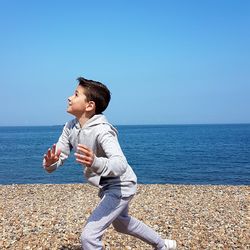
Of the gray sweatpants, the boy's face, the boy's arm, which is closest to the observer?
the boy's arm

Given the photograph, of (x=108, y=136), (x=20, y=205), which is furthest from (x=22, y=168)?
(x=108, y=136)

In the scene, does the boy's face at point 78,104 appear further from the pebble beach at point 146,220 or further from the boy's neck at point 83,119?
the pebble beach at point 146,220

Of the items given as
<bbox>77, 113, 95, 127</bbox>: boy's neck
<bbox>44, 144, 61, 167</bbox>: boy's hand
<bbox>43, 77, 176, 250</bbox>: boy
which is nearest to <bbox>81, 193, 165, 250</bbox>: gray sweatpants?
<bbox>43, 77, 176, 250</bbox>: boy

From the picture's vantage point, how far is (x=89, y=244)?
429cm

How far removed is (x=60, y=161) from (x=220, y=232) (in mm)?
3688

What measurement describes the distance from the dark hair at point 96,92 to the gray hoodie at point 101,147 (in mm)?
142

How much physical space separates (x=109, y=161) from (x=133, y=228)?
1.40m

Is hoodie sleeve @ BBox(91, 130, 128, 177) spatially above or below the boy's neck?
below

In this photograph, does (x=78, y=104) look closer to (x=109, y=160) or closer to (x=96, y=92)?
(x=96, y=92)

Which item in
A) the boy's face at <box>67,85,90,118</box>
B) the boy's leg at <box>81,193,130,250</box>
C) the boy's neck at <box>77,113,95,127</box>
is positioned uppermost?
the boy's face at <box>67,85,90,118</box>

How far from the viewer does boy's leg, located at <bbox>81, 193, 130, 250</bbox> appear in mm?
4301

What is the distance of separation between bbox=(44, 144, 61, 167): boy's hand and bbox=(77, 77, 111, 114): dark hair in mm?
652

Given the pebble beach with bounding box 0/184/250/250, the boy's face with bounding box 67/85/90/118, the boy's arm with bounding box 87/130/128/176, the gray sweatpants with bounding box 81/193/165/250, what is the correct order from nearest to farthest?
the boy's arm with bounding box 87/130/128/176 → the gray sweatpants with bounding box 81/193/165/250 → the boy's face with bounding box 67/85/90/118 → the pebble beach with bounding box 0/184/250/250

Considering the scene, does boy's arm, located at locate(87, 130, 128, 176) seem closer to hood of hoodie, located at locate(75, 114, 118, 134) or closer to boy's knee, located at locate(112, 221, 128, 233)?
hood of hoodie, located at locate(75, 114, 118, 134)
